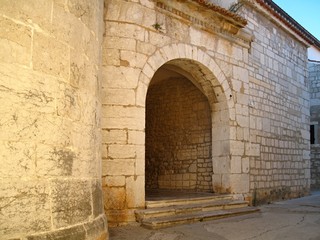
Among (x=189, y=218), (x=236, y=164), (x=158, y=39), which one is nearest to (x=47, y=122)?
(x=189, y=218)

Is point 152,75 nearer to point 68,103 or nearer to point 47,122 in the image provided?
point 68,103

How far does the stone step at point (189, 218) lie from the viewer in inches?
195

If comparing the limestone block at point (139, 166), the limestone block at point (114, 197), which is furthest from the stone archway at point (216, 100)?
the limestone block at point (114, 197)

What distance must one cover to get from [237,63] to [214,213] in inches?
132

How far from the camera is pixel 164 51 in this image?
602 cm

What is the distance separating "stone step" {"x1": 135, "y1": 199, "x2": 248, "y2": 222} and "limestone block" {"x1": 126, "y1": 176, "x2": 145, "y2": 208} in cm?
13

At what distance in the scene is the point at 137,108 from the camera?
5.43 m

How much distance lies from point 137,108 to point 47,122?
2.67 meters

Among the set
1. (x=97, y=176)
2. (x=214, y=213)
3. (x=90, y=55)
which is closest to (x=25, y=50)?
(x=90, y=55)

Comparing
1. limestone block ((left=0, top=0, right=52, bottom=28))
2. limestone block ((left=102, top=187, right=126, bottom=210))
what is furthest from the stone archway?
limestone block ((left=0, top=0, right=52, bottom=28))

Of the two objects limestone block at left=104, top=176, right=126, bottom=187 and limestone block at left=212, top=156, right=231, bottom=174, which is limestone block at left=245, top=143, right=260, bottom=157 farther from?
limestone block at left=104, top=176, right=126, bottom=187

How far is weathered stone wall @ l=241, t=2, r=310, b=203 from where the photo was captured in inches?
313

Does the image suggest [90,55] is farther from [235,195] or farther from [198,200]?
[235,195]

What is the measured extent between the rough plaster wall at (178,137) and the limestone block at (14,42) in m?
5.46
